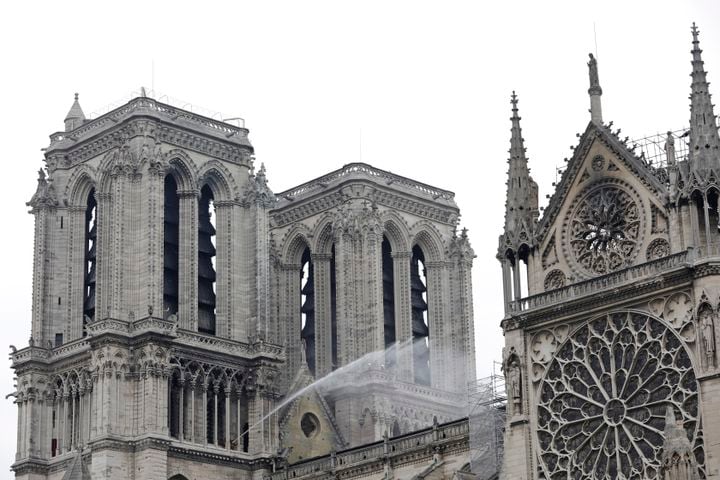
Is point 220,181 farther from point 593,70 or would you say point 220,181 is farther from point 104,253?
point 593,70

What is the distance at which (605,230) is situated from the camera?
4878 cm

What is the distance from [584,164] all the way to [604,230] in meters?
2.19

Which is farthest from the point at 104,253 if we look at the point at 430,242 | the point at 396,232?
the point at 430,242

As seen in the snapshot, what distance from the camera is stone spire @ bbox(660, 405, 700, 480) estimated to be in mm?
42750

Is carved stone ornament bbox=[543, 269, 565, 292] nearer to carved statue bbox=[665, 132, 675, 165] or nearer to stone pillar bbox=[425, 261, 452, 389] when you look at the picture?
carved statue bbox=[665, 132, 675, 165]

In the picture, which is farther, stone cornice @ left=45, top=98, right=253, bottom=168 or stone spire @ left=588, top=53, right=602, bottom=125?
stone cornice @ left=45, top=98, right=253, bottom=168

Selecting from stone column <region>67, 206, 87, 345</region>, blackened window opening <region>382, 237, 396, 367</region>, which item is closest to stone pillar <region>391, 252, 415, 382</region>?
blackened window opening <region>382, 237, 396, 367</region>

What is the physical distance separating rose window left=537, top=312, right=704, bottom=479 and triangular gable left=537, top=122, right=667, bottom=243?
393 centimetres

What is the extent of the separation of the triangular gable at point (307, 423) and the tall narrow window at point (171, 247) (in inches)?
244

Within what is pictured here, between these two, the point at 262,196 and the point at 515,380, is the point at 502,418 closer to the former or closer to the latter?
the point at 515,380

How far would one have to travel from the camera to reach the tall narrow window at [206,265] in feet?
232

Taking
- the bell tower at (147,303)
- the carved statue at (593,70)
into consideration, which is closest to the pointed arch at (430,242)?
the bell tower at (147,303)

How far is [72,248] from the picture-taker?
7025 centimetres

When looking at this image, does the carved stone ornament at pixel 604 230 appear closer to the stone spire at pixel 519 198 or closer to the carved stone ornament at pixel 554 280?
the carved stone ornament at pixel 554 280
